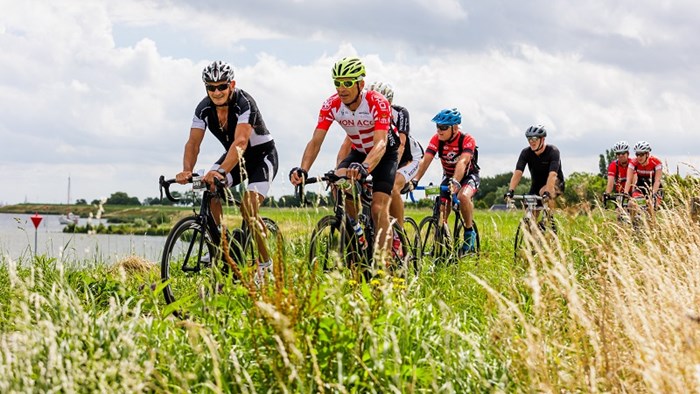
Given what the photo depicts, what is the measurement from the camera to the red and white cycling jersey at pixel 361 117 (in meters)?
8.73

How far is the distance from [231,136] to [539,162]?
7.08 m

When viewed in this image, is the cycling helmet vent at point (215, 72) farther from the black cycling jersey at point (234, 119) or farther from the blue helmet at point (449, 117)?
the blue helmet at point (449, 117)

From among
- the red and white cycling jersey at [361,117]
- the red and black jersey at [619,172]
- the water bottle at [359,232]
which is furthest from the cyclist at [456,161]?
the red and black jersey at [619,172]

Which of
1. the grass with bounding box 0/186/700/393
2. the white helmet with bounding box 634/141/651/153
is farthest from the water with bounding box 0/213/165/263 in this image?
the white helmet with bounding box 634/141/651/153

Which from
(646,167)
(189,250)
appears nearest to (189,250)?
(189,250)

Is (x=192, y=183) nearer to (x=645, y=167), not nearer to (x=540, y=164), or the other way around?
(x=540, y=164)

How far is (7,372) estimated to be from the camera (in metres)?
3.89

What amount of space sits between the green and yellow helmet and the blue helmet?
156 inches

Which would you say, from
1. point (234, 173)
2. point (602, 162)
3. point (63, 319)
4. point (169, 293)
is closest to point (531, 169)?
point (234, 173)

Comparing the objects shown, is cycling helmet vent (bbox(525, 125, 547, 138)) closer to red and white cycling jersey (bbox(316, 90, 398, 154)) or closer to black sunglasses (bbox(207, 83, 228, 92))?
red and white cycling jersey (bbox(316, 90, 398, 154))

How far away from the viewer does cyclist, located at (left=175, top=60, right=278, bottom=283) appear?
8.00 meters

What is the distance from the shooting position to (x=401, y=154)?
10172 millimetres

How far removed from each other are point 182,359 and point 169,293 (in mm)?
3470

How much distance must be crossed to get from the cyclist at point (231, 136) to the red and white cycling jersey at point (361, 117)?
2.37 feet
